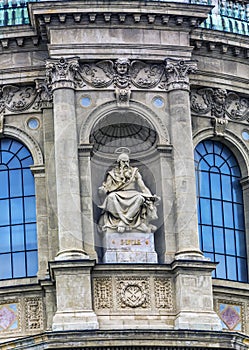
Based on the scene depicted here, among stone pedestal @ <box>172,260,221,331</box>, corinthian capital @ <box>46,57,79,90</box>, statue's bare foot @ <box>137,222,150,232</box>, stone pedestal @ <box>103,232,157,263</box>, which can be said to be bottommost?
stone pedestal @ <box>172,260,221,331</box>

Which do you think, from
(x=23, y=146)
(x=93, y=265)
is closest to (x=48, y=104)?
(x=23, y=146)

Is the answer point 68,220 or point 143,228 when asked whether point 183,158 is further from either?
point 68,220

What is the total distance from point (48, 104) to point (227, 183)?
16.9 feet

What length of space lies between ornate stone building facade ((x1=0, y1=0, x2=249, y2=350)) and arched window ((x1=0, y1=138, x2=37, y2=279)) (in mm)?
35

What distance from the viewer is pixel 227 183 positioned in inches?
2413

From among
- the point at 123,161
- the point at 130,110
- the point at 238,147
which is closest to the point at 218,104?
the point at 238,147

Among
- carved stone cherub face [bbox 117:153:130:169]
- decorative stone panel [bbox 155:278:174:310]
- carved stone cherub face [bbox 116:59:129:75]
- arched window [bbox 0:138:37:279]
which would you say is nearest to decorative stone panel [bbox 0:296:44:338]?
arched window [bbox 0:138:37:279]

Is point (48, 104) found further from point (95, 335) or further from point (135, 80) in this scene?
point (95, 335)

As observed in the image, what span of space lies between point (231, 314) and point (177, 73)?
6.02 meters

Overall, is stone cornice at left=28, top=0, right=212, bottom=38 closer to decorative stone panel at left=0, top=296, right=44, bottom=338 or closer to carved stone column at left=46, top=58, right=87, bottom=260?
carved stone column at left=46, top=58, right=87, bottom=260

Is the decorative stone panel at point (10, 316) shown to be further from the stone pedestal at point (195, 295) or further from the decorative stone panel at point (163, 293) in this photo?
the stone pedestal at point (195, 295)

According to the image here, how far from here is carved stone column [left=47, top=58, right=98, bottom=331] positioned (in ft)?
185

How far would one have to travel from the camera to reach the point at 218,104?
61.0 metres

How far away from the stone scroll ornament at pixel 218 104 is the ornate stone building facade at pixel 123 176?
0.13ft
